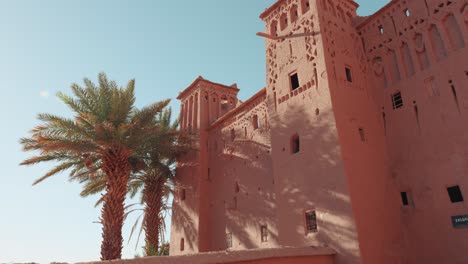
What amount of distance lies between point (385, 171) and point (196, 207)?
9967 millimetres

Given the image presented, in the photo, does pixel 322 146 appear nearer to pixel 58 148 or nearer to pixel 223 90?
pixel 58 148

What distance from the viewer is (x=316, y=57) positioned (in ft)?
39.7

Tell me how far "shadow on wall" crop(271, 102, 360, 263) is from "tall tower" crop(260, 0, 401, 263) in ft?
0.10

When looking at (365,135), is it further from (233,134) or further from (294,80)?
(233,134)

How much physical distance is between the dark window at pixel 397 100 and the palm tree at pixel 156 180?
9604mm

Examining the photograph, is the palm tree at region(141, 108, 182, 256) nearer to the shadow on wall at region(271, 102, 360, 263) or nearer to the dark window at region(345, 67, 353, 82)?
the shadow on wall at region(271, 102, 360, 263)

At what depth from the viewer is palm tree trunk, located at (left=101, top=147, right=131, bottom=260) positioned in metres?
12.6

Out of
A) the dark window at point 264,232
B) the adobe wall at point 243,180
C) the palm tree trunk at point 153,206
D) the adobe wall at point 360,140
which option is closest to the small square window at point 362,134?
the adobe wall at point 360,140

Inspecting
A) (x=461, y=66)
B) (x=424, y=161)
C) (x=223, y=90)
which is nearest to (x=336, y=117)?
(x=424, y=161)

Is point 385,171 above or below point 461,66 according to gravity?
below

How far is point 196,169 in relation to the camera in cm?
1880

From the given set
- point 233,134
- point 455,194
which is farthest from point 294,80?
point 455,194

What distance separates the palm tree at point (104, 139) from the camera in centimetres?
1275

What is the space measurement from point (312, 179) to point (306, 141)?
1381 mm
